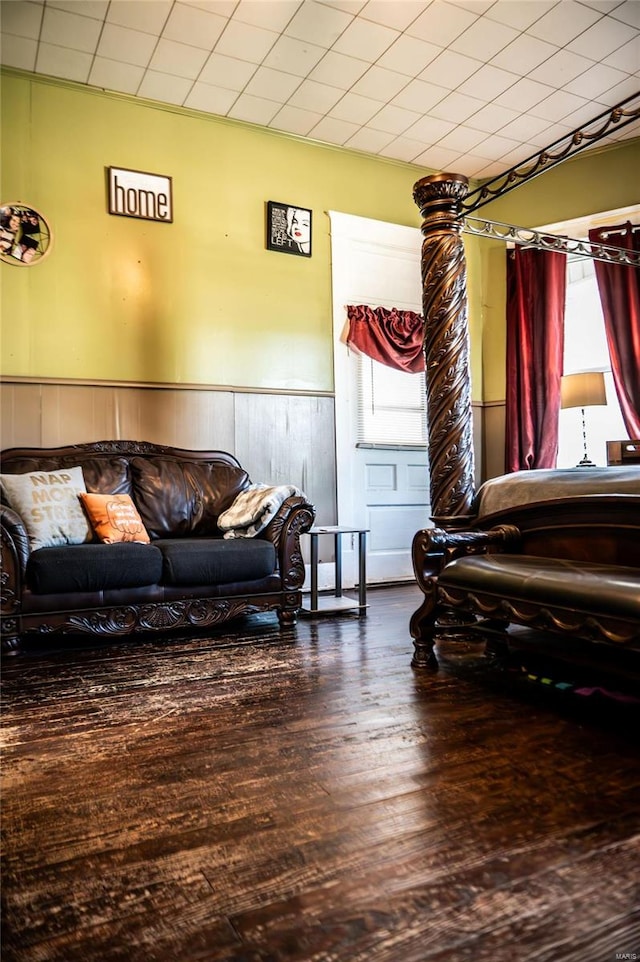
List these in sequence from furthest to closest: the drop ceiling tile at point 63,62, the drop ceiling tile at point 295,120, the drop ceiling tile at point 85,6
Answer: the drop ceiling tile at point 295,120 → the drop ceiling tile at point 63,62 → the drop ceiling tile at point 85,6

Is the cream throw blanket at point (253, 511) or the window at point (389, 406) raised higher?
the window at point (389, 406)

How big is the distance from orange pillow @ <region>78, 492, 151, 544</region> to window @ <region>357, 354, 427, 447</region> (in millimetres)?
2064

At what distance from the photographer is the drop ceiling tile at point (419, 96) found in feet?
14.1

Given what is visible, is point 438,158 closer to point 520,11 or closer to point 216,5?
point 520,11

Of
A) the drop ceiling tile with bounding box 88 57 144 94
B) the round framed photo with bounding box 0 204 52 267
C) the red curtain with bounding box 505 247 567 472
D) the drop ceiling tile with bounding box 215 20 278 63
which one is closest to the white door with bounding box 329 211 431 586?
the red curtain with bounding box 505 247 567 472

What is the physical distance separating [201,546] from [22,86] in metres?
3.15

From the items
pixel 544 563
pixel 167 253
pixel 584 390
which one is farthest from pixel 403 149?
pixel 544 563

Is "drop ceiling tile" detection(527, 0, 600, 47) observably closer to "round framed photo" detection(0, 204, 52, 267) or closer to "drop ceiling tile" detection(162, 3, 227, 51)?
"drop ceiling tile" detection(162, 3, 227, 51)

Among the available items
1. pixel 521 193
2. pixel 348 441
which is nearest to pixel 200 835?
pixel 348 441

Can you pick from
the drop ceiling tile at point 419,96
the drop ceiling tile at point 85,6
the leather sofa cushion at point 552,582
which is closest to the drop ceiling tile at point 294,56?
the drop ceiling tile at point 419,96

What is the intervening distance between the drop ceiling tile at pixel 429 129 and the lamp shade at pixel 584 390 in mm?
2115

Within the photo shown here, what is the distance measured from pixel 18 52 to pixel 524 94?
329cm

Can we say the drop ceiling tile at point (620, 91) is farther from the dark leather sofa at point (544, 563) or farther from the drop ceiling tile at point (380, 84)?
the dark leather sofa at point (544, 563)

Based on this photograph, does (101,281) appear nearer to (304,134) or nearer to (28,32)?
(28,32)
